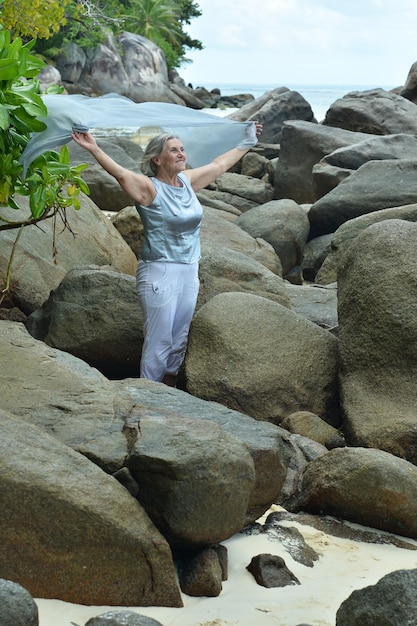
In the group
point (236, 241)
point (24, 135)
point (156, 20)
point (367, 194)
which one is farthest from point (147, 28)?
point (24, 135)

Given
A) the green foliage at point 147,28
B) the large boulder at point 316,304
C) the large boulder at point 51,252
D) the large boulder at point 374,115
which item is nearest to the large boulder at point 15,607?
the large boulder at point 51,252

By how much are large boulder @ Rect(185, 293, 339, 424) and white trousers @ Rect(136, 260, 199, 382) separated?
6.5 inches

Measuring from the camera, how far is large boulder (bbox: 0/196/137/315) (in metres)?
7.64

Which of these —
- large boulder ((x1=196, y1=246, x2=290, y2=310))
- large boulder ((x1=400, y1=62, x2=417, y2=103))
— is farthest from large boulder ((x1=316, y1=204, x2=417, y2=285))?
large boulder ((x1=400, y1=62, x2=417, y2=103))

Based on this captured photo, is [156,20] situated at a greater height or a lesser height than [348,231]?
lesser

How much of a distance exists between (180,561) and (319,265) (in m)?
8.49

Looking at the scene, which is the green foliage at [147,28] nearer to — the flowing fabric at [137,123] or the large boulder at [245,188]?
the large boulder at [245,188]

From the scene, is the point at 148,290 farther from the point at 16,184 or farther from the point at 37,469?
the point at 37,469

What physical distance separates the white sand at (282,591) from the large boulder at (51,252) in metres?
2.88

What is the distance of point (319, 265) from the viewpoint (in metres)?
12.5

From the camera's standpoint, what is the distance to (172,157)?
22.1 ft

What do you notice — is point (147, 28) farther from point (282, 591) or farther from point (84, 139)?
point (282, 591)

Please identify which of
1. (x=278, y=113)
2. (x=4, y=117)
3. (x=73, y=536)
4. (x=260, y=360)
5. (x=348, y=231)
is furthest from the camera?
(x=278, y=113)

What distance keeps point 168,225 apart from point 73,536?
318 centimetres
